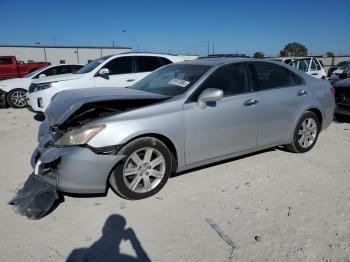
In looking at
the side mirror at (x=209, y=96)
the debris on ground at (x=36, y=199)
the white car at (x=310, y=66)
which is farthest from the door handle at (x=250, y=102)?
the white car at (x=310, y=66)

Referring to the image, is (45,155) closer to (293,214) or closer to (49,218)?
(49,218)

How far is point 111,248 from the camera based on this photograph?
9.26 feet

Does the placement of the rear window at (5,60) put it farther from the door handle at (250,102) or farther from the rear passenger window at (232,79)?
the door handle at (250,102)

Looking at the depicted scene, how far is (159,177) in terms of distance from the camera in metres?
3.78

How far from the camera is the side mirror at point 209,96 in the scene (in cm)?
376

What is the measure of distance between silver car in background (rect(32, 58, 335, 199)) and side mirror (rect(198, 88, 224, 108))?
0.5 inches

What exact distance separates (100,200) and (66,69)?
9.62m

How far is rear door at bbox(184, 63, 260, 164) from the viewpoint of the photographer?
3887mm

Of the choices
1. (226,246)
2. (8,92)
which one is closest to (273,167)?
(226,246)

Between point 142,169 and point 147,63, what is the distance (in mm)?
5985

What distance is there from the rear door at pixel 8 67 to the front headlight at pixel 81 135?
15454mm

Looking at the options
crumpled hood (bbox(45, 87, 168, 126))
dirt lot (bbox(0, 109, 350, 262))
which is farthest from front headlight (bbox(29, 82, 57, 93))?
crumpled hood (bbox(45, 87, 168, 126))

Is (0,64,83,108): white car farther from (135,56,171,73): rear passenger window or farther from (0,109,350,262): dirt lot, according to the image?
(0,109,350,262): dirt lot

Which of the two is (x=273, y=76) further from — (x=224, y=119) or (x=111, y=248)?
(x=111, y=248)
